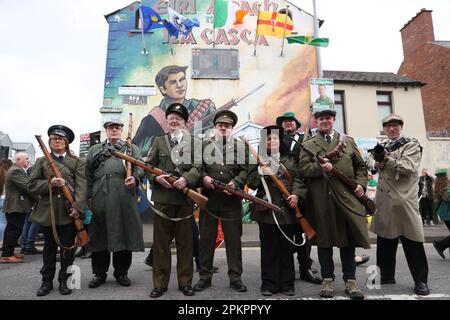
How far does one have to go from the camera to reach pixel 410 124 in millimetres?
13992

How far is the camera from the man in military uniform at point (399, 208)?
3.87 m

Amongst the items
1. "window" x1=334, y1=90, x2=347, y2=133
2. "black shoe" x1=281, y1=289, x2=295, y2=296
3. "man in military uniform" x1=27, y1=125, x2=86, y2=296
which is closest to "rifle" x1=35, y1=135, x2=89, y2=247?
"man in military uniform" x1=27, y1=125, x2=86, y2=296

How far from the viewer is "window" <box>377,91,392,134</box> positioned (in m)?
14.2

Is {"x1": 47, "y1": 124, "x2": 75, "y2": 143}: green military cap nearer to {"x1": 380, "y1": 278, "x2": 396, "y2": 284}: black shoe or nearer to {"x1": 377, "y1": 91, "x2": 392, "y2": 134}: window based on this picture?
{"x1": 380, "y1": 278, "x2": 396, "y2": 284}: black shoe

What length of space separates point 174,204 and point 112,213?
0.92 m

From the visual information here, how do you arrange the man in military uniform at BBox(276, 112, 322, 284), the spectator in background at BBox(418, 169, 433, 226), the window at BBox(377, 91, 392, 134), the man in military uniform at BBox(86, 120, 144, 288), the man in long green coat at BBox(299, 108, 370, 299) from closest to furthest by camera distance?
1. the man in long green coat at BBox(299, 108, 370, 299)
2. the man in military uniform at BBox(86, 120, 144, 288)
3. the man in military uniform at BBox(276, 112, 322, 284)
4. the spectator in background at BBox(418, 169, 433, 226)
5. the window at BBox(377, 91, 392, 134)

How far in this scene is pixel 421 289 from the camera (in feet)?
12.3

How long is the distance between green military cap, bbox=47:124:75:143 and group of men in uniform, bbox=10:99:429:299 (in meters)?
0.02

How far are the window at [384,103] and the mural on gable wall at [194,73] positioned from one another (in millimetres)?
3942

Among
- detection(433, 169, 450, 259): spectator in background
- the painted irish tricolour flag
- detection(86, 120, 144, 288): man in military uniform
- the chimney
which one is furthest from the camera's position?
the chimney

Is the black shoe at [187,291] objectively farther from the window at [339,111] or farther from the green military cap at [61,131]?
the window at [339,111]

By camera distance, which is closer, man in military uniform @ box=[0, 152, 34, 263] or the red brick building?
man in military uniform @ box=[0, 152, 34, 263]

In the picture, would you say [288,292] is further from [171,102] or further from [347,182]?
[171,102]
